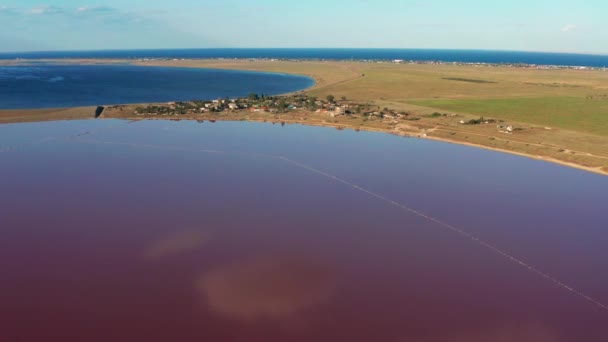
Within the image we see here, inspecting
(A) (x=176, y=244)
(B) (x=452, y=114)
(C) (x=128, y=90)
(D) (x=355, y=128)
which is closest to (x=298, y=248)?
(A) (x=176, y=244)

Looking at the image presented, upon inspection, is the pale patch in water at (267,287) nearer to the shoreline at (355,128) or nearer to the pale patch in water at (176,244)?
the pale patch in water at (176,244)

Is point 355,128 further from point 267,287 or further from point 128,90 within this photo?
point 128,90

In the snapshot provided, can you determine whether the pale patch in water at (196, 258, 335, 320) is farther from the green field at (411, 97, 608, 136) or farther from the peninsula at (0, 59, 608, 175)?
the green field at (411, 97, 608, 136)

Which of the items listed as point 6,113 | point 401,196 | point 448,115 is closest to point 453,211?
point 401,196

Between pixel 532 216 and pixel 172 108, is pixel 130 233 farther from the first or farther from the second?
pixel 172 108

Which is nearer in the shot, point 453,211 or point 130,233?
point 130,233

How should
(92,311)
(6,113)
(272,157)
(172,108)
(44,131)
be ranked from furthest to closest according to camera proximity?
(172,108) → (6,113) → (44,131) → (272,157) → (92,311)
